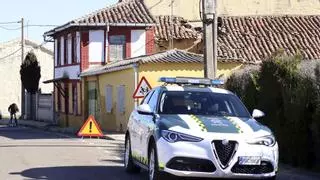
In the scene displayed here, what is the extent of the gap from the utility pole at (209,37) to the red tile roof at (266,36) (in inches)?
574

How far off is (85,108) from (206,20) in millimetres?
19992

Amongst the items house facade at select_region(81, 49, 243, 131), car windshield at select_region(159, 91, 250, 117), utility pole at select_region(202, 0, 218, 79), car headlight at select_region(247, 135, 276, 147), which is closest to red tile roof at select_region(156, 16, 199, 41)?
house facade at select_region(81, 49, 243, 131)

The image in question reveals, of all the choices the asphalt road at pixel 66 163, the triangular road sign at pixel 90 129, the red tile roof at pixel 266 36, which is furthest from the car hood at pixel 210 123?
the red tile roof at pixel 266 36

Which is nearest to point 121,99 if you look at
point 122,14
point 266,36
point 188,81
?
point 122,14

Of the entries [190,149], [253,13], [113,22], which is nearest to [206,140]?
[190,149]

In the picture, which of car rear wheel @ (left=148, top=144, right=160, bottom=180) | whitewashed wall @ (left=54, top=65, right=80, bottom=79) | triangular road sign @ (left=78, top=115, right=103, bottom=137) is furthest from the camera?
whitewashed wall @ (left=54, top=65, right=80, bottom=79)

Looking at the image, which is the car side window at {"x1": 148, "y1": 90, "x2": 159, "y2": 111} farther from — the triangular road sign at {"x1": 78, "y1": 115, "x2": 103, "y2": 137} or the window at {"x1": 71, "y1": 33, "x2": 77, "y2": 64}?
the window at {"x1": 71, "y1": 33, "x2": 77, "y2": 64}

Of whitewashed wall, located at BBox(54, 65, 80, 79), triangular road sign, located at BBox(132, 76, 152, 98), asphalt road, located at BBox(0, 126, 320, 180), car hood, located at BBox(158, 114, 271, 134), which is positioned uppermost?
whitewashed wall, located at BBox(54, 65, 80, 79)

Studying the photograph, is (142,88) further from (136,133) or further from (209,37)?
(136,133)

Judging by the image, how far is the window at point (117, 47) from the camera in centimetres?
3686

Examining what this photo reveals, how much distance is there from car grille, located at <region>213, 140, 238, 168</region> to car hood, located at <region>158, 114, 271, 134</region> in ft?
0.76

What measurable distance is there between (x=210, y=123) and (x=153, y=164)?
123cm

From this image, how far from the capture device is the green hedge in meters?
14.1

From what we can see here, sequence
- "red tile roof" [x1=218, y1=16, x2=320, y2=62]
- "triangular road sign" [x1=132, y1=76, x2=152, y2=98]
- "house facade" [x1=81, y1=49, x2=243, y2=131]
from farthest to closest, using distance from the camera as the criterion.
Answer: "red tile roof" [x1=218, y1=16, x2=320, y2=62], "house facade" [x1=81, y1=49, x2=243, y2=131], "triangular road sign" [x1=132, y1=76, x2=152, y2=98]
